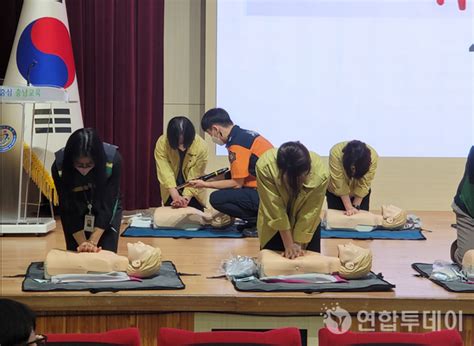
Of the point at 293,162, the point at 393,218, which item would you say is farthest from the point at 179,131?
the point at 293,162

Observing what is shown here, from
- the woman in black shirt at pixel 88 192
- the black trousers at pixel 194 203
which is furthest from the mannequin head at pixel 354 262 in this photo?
the black trousers at pixel 194 203

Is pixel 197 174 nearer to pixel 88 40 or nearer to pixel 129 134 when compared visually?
pixel 129 134

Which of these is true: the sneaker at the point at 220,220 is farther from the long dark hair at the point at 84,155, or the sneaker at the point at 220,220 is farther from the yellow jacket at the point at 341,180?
the long dark hair at the point at 84,155

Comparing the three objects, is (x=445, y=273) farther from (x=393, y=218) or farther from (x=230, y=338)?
(x=230, y=338)

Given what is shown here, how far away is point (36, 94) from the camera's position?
13.6 feet

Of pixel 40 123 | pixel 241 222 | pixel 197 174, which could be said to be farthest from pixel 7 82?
pixel 241 222

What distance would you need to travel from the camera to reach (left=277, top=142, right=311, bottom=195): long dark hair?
313 cm

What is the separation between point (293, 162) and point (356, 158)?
1.52 m

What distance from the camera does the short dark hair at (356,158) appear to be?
4.57m

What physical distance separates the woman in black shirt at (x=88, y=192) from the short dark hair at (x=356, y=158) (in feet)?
5.51

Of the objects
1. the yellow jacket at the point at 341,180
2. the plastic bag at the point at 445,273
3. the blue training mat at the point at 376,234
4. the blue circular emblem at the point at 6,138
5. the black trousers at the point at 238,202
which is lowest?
the blue training mat at the point at 376,234

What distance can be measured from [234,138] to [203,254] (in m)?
0.81

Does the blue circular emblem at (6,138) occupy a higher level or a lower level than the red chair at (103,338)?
higher

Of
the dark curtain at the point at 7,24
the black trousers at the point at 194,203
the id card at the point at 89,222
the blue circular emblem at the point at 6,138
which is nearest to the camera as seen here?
the id card at the point at 89,222
